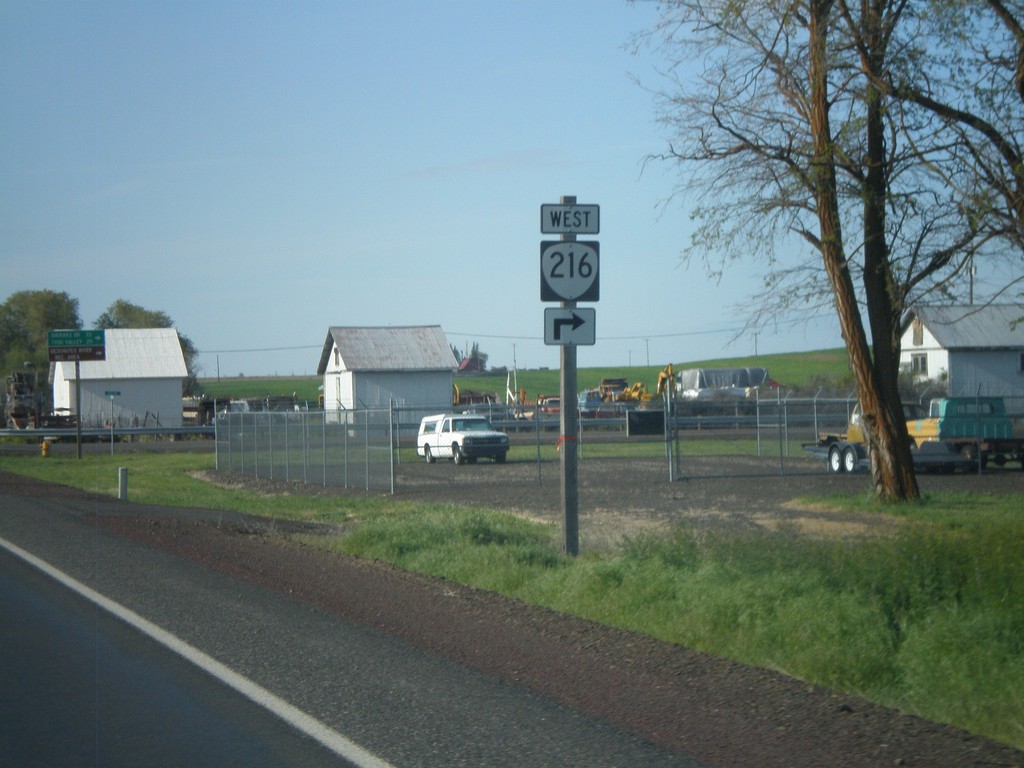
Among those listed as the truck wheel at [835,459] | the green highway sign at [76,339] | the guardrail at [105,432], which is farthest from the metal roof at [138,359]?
the truck wheel at [835,459]

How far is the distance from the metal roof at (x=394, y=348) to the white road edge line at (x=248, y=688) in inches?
2115

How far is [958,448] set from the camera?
98.4ft

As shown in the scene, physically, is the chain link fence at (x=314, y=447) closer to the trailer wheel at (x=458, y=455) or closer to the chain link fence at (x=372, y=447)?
the chain link fence at (x=372, y=447)

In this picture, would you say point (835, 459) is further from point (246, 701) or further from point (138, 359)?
point (138, 359)

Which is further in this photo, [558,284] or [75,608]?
[558,284]

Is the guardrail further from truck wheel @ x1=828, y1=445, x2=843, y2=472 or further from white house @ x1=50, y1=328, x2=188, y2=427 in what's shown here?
truck wheel @ x1=828, y1=445, x2=843, y2=472

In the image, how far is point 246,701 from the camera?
667cm

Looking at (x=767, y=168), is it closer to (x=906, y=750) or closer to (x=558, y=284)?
(x=558, y=284)

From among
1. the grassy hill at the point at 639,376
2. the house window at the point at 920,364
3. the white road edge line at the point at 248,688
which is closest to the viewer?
the white road edge line at the point at 248,688

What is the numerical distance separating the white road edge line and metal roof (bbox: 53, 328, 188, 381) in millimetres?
59845

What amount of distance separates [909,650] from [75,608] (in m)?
7.08

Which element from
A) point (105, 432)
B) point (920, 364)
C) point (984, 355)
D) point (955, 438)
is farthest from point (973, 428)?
point (105, 432)

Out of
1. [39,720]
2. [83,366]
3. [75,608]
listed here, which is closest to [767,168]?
[75,608]

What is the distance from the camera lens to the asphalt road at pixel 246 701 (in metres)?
5.73
